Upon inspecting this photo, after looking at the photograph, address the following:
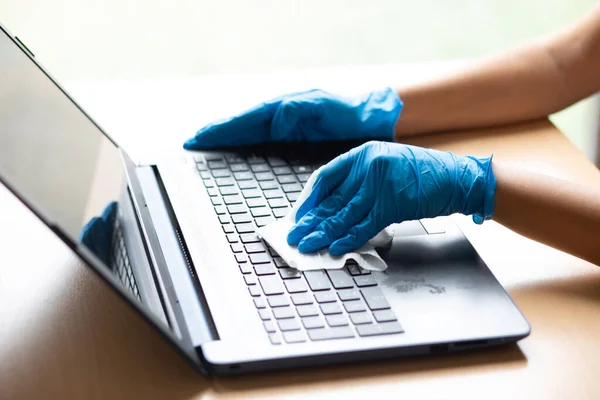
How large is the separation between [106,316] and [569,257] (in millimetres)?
587

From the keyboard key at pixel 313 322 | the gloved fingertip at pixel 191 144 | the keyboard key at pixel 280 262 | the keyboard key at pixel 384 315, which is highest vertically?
the gloved fingertip at pixel 191 144

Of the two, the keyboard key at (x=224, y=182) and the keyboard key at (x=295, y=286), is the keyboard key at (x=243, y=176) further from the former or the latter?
the keyboard key at (x=295, y=286)

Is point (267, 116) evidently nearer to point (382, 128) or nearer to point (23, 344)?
point (382, 128)

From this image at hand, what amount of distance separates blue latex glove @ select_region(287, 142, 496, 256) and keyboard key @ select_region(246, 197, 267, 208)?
7cm

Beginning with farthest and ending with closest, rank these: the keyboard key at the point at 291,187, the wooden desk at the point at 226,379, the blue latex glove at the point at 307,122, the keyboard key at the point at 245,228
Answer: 1. the blue latex glove at the point at 307,122
2. the keyboard key at the point at 291,187
3. the keyboard key at the point at 245,228
4. the wooden desk at the point at 226,379

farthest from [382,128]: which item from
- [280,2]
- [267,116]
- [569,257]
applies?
[280,2]

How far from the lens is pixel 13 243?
0.96 metres

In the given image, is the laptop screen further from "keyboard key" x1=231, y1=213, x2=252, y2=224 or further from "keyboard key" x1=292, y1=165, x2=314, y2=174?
"keyboard key" x1=292, y1=165, x2=314, y2=174


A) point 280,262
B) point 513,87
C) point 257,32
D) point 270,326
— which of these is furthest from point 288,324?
point 257,32

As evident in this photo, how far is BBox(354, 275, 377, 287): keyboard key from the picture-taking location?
0.84 metres

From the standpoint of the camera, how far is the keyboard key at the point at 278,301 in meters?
0.80

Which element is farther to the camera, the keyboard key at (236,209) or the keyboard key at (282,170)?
the keyboard key at (282,170)

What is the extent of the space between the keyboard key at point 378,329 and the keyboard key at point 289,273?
112mm

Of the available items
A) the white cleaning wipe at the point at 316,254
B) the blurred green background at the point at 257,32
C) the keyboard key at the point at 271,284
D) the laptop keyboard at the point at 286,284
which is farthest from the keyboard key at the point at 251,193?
the blurred green background at the point at 257,32
